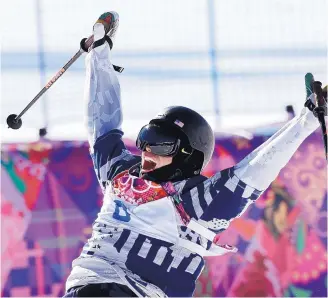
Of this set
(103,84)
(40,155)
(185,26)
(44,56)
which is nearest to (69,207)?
(40,155)

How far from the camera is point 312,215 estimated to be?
556cm

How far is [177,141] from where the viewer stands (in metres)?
3.15

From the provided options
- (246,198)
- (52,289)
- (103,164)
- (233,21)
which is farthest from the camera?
(233,21)

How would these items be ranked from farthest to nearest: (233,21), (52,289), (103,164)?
(233,21) → (52,289) → (103,164)

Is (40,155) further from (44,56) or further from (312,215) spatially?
(312,215)

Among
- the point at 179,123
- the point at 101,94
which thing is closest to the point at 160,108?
the point at 101,94

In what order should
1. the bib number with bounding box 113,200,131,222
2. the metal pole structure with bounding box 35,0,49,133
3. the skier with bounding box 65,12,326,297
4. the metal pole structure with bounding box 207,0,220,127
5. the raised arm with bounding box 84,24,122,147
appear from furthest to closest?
the metal pole structure with bounding box 207,0,220,127 < the metal pole structure with bounding box 35,0,49,133 < the raised arm with bounding box 84,24,122,147 < the bib number with bounding box 113,200,131,222 < the skier with bounding box 65,12,326,297

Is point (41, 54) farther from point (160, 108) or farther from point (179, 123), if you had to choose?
point (179, 123)

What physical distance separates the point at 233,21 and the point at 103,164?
103 inches

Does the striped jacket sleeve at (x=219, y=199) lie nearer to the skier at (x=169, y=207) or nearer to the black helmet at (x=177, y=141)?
the skier at (x=169, y=207)

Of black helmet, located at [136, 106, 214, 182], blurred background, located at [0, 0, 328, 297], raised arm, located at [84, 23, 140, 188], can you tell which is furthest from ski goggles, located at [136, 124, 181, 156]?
blurred background, located at [0, 0, 328, 297]

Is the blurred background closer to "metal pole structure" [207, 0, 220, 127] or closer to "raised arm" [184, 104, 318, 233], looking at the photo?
"metal pole structure" [207, 0, 220, 127]

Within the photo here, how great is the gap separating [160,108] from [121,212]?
8.36 feet

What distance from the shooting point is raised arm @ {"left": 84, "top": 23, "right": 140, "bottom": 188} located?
331cm
